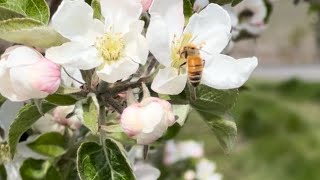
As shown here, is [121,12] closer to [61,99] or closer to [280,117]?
[61,99]

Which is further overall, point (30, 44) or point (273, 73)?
point (273, 73)

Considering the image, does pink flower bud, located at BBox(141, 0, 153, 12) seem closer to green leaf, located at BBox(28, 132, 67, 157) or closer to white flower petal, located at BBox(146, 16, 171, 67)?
white flower petal, located at BBox(146, 16, 171, 67)

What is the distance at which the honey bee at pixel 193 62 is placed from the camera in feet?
2.92

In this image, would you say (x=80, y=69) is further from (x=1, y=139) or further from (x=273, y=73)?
(x=273, y=73)

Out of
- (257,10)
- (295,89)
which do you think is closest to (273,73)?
(295,89)

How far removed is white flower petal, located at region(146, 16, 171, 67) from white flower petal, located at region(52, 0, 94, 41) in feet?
0.28

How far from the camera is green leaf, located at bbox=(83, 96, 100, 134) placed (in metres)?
0.89

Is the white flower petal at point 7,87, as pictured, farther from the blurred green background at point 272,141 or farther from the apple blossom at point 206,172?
the blurred green background at point 272,141

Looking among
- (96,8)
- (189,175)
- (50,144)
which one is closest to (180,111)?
(96,8)

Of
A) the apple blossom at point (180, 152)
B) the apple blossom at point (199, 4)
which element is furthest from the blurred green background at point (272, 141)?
the apple blossom at point (199, 4)

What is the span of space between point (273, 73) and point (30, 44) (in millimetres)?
15190

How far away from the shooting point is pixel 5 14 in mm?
939

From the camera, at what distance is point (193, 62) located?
35.6 inches

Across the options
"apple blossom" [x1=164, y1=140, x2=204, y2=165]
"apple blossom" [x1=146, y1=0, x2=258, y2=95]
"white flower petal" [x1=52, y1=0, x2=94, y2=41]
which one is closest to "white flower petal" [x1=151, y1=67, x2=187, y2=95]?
"apple blossom" [x1=146, y1=0, x2=258, y2=95]
